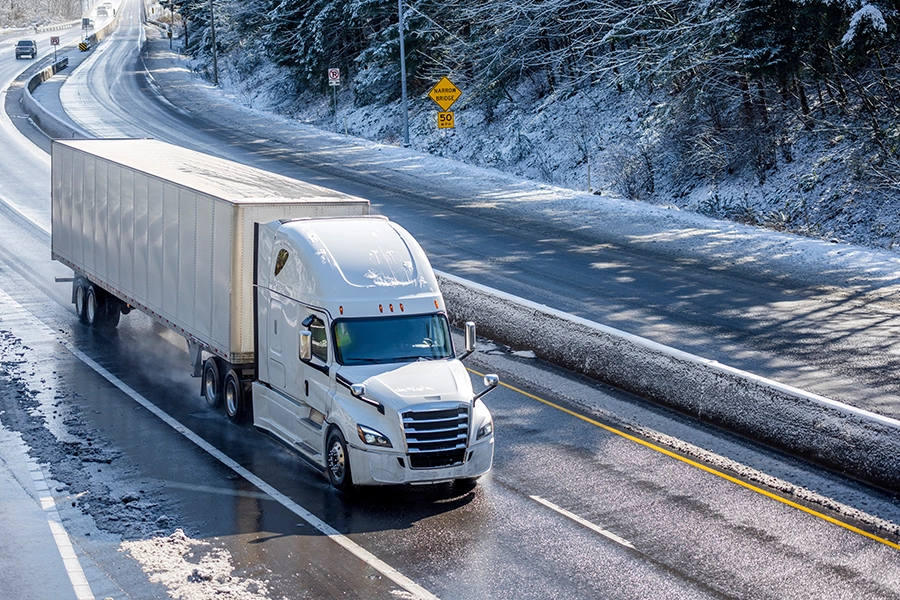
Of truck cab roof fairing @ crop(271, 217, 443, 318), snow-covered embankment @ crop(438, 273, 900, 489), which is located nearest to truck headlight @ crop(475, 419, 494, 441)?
truck cab roof fairing @ crop(271, 217, 443, 318)

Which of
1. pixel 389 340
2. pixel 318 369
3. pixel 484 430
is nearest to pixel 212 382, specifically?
pixel 318 369

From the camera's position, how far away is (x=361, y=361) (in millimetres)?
12188

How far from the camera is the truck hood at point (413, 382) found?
11.5 metres

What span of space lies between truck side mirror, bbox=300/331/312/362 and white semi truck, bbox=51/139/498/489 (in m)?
0.01

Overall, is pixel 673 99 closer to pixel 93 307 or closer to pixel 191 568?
pixel 93 307

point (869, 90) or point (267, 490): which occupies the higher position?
point (869, 90)

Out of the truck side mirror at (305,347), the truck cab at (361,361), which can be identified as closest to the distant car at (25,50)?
the truck cab at (361,361)

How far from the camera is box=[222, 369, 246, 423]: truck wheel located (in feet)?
47.8

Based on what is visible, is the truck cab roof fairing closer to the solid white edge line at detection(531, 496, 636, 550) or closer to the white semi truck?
the white semi truck

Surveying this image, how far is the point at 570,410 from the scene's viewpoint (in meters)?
14.9

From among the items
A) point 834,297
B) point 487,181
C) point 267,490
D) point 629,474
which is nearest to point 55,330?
point 267,490

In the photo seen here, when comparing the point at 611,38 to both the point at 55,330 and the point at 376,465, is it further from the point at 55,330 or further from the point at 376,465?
the point at 376,465

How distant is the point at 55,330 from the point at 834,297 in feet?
51.2

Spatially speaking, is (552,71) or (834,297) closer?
(834,297)
